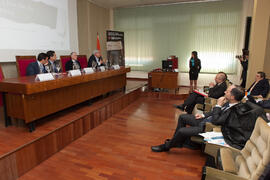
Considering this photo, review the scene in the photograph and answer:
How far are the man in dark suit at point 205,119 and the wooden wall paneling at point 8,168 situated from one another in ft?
5.45

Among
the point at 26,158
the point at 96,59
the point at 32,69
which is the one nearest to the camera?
the point at 26,158

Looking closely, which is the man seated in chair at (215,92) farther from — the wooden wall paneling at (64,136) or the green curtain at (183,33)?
the green curtain at (183,33)

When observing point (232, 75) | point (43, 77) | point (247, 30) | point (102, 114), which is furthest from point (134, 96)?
point (247, 30)

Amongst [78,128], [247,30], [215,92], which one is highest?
[247,30]

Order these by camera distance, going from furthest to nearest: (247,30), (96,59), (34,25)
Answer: (247,30) < (96,59) < (34,25)

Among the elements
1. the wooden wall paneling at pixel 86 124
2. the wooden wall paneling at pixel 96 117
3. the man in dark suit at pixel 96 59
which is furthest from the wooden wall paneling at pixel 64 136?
the man in dark suit at pixel 96 59

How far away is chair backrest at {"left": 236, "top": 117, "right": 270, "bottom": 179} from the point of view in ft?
3.88

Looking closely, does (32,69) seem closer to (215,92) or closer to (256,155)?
(215,92)

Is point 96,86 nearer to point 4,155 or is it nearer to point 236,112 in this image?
point 4,155

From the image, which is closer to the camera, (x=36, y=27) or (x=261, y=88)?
(x=261, y=88)

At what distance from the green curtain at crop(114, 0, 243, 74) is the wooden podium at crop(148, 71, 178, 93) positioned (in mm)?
1836

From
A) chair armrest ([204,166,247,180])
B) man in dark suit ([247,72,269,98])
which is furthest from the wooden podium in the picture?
chair armrest ([204,166,247,180])

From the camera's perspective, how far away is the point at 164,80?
5.62 meters

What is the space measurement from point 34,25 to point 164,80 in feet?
12.0
